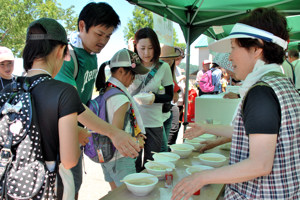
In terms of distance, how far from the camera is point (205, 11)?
4.05m

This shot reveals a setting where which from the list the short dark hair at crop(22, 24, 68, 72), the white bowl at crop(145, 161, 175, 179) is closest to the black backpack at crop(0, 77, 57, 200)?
the short dark hair at crop(22, 24, 68, 72)

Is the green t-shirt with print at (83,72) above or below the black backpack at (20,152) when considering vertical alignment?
above

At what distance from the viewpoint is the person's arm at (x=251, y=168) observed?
0.85m

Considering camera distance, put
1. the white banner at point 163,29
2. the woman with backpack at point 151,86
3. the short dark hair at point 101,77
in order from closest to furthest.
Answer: the short dark hair at point 101,77 < the woman with backpack at point 151,86 < the white banner at point 163,29

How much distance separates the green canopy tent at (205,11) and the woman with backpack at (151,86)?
899 mm

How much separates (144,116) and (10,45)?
1163 cm

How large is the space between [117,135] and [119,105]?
1.22ft

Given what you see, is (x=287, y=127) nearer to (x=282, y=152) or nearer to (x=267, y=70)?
(x=282, y=152)

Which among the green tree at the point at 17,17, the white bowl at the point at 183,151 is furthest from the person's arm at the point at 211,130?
the green tree at the point at 17,17

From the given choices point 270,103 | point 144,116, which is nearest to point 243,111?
point 270,103

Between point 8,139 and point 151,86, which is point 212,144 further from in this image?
point 8,139

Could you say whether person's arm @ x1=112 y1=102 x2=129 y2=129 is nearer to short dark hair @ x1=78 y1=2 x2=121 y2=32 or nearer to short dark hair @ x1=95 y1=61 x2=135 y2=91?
short dark hair @ x1=95 y1=61 x2=135 y2=91

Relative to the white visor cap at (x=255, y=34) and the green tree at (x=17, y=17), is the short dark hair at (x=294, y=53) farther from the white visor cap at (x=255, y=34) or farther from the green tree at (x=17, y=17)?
the green tree at (x=17, y=17)

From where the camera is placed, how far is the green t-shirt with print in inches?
60.1
